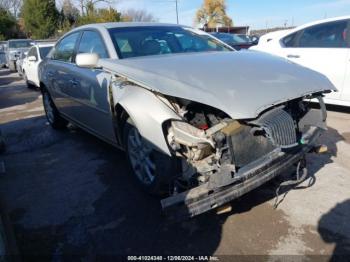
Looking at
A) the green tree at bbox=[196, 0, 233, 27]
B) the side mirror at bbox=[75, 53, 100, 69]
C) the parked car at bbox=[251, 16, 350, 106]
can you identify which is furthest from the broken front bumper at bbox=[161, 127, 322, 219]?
the green tree at bbox=[196, 0, 233, 27]

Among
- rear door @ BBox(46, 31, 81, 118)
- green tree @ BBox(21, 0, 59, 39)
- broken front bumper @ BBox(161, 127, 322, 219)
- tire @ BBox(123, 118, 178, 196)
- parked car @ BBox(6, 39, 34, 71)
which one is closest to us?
broken front bumper @ BBox(161, 127, 322, 219)

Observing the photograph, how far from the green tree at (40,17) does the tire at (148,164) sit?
1503 inches

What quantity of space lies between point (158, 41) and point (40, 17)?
3811cm

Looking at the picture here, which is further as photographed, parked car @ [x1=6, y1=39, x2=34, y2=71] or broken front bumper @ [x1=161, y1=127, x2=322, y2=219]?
parked car @ [x1=6, y1=39, x2=34, y2=71]

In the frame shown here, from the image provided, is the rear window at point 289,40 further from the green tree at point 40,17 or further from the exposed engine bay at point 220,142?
the green tree at point 40,17

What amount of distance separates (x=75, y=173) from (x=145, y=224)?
1.57m

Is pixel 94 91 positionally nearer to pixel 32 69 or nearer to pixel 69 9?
pixel 32 69

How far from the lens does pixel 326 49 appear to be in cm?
609

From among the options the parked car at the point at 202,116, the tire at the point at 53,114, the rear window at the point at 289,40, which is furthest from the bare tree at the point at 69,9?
the parked car at the point at 202,116

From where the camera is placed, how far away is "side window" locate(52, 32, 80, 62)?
16.3ft

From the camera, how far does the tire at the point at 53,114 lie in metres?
6.14

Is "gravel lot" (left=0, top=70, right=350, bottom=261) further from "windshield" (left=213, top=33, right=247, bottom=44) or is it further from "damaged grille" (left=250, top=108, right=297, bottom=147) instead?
"windshield" (left=213, top=33, right=247, bottom=44)

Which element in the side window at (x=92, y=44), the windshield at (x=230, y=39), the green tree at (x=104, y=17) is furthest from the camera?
the green tree at (x=104, y=17)

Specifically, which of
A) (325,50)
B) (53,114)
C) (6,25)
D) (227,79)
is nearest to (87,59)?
(227,79)
